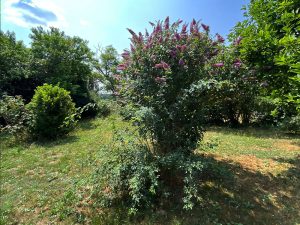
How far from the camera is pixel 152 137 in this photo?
391 cm

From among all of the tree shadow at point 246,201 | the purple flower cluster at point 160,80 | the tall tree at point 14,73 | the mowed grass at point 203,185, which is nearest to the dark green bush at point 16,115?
the mowed grass at point 203,185

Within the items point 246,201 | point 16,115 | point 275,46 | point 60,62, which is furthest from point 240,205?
point 60,62

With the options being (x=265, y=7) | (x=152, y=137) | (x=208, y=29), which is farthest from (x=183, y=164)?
(x=265, y=7)

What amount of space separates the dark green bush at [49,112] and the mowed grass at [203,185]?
3.23ft

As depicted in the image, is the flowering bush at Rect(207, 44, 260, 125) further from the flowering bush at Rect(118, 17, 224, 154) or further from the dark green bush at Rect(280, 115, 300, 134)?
the dark green bush at Rect(280, 115, 300, 134)

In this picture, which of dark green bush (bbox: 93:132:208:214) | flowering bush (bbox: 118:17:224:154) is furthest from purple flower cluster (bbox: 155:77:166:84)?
dark green bush (bbox: 93:132:208:214)

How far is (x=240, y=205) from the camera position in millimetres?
3641

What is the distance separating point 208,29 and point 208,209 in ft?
8.41

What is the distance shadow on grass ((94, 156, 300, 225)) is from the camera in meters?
3.35

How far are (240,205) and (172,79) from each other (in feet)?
6.59

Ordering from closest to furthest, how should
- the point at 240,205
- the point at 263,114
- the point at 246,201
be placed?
the point at 240,205 < the point at 246,201 < the point at 263,114

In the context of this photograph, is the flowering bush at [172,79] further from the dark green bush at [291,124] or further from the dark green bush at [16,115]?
the dark green bush at [291,124]

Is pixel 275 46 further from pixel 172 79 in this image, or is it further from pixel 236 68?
pixel 172 79

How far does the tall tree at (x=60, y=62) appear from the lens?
13148 millimetres
